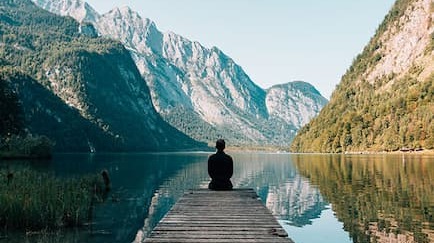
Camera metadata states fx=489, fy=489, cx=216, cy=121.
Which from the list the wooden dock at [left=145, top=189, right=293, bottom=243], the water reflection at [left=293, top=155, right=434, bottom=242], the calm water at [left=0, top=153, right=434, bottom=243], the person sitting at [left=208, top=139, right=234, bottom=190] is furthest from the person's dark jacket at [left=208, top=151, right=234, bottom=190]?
the water reflection at [left=293, top=155, right=434, bottom=242]

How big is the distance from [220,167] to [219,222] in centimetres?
906

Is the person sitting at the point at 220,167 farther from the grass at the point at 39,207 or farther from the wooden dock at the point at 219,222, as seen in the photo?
the grass at the point at 39,207

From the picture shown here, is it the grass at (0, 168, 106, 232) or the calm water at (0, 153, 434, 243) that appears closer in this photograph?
the grass at (0, 168, 106, 232)

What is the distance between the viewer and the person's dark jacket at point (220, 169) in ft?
85.7

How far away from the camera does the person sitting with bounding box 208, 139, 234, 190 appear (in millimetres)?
26141

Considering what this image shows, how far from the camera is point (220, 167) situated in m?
26.6

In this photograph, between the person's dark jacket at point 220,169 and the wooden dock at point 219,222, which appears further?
the person's dark jacket at point 220,169

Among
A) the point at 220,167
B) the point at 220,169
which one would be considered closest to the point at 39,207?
the point at 220,169

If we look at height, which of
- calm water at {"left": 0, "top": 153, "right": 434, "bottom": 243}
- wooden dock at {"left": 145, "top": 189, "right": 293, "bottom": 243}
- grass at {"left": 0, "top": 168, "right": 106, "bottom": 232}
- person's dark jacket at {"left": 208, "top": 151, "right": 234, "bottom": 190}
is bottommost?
calm water at {"left": 0, "top": 153, "right": 434, "bottom": 243}

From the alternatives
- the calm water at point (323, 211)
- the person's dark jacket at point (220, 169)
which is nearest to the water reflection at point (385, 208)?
the calm water at point (323, 211)

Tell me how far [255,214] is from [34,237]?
49.9ft

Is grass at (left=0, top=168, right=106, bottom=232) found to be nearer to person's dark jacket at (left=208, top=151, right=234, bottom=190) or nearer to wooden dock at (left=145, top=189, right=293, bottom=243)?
person's dark jacket at (left=208, top=151, right=234, bottom=190)

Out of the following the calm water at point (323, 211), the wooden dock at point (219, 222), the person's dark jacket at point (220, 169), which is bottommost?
the calm water at point (323, 211)

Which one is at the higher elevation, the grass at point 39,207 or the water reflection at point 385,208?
the grass at point 39,207
